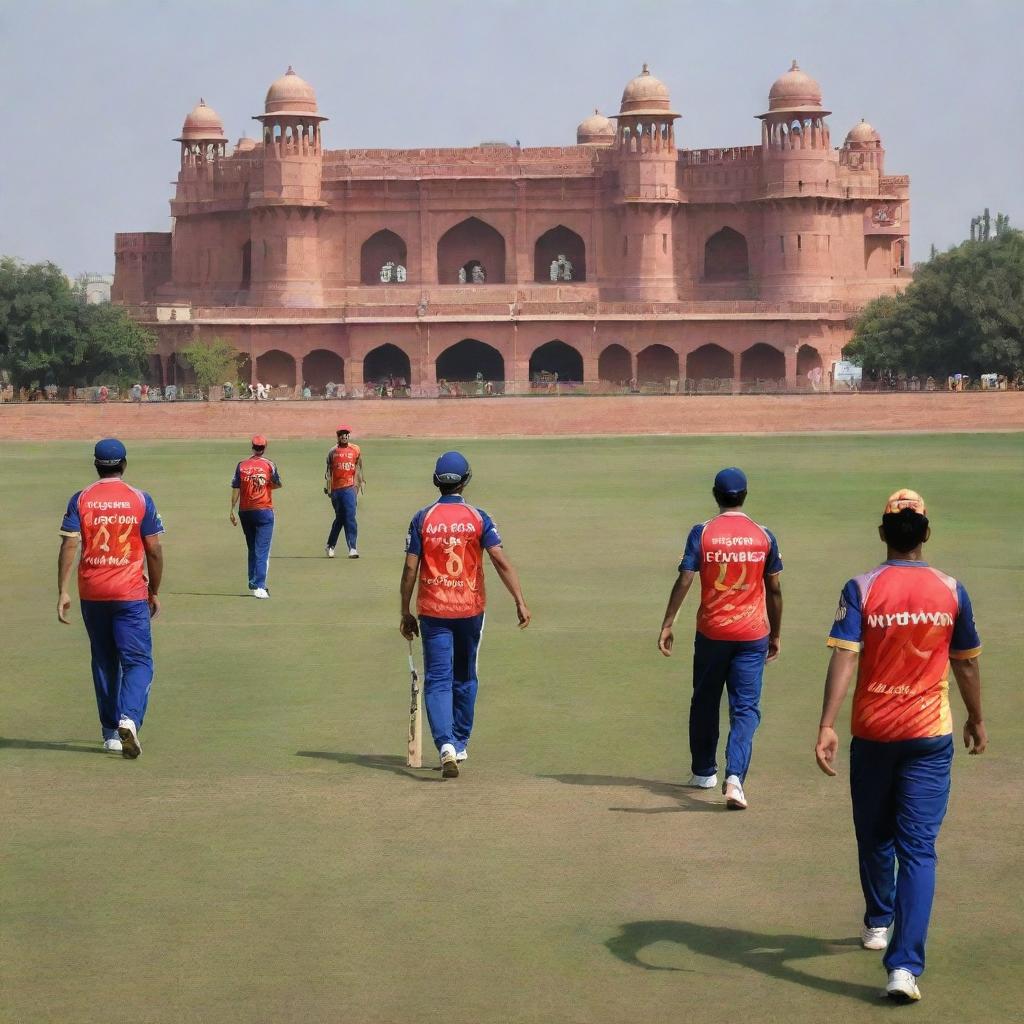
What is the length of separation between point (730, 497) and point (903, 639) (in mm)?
2260

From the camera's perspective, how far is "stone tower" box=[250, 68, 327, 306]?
67.1 metres

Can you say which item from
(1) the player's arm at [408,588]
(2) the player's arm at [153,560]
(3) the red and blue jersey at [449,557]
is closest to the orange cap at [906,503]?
(3) the red and blue jersey at [449,557]

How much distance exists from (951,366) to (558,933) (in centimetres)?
5582

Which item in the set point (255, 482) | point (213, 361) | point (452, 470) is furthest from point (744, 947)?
point (213, 361)

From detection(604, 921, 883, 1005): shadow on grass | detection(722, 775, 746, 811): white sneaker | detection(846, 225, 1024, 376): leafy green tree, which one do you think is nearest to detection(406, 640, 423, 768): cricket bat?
detection(722, 775, 746, 811): white sneaker

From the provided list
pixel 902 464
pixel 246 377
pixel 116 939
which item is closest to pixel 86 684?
pixel 116 939

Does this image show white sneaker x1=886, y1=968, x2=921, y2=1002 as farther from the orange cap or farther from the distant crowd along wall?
the distant crowd along wall

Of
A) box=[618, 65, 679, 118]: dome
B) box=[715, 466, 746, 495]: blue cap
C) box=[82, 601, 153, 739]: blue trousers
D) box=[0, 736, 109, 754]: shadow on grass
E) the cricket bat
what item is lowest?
box=[0, 736, 109, 754]: shadow on grass

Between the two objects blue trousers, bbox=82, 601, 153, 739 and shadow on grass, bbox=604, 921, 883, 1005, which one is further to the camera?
blue trousers, bbox=82, 601, 153, 739

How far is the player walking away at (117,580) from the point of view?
28.1ft

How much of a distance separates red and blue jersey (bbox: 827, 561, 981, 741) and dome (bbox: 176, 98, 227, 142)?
68.6 metres

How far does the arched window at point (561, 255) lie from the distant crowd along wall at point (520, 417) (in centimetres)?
2391

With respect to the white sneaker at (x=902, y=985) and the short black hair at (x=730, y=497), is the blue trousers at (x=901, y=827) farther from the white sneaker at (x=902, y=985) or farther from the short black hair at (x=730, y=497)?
the short black hair at (x=730, y=497)

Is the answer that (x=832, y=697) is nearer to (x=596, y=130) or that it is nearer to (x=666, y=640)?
(x=666, y=640)
